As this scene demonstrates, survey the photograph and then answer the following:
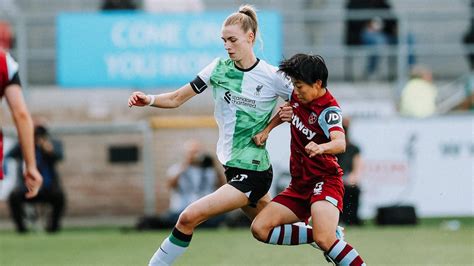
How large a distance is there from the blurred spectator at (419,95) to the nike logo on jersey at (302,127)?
38.0 feet

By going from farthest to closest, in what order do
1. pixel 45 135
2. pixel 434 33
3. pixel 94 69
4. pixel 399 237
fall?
pixel 434 33
pixel 94 69
pixel 45 135
pixel 399 237

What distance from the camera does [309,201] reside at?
31.8ft

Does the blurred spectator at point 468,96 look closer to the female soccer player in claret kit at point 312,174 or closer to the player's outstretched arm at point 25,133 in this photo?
the female soccer player in claret kit at point 312,174

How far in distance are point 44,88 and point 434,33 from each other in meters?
7.15

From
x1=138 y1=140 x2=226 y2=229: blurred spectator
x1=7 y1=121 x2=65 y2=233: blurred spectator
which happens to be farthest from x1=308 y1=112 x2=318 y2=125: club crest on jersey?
x1=7 y1=121 x2=65 y2=233: blurred spectator

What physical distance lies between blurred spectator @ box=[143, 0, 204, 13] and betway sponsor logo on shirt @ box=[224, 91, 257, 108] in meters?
12.0

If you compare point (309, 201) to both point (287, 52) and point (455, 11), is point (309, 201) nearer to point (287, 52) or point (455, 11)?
point (287, 52)

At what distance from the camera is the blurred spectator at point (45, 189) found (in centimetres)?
1942

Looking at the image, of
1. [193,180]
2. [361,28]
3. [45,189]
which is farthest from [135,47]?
[361,28]

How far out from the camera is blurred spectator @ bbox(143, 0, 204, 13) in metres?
22.0

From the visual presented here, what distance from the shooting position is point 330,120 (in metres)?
9.30

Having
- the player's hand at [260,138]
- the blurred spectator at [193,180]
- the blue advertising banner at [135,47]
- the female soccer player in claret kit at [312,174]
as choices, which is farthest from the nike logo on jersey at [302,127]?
the blue advertising banner at [135,47]

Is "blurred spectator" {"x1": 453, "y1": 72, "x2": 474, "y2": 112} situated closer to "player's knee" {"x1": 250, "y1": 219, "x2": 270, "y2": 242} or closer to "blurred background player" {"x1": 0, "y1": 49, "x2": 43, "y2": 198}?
"player's knee" {"x1": 250, "y1": 219, "x2": 270, "y2": 242}

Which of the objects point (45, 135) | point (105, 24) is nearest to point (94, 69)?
point (105, 24)
